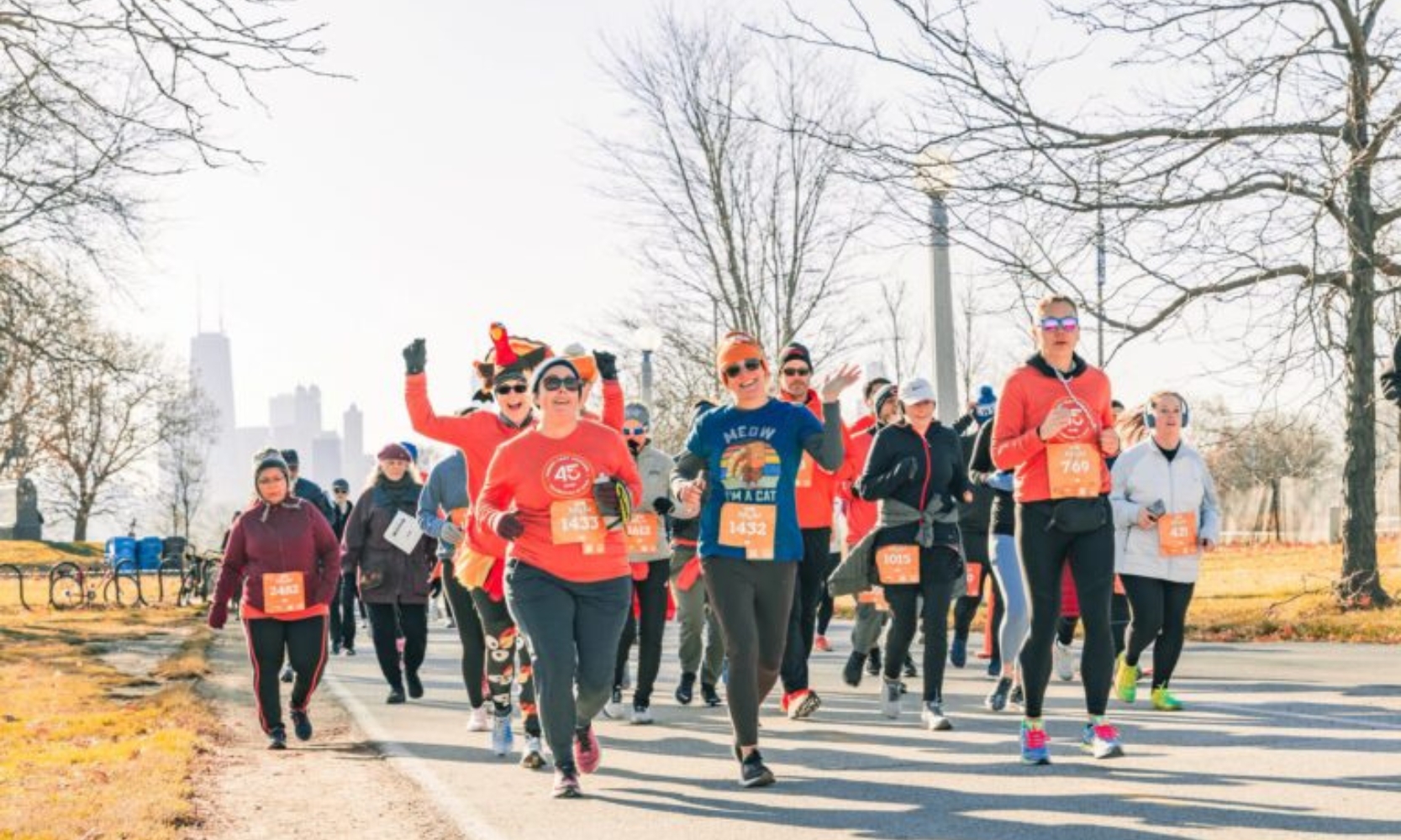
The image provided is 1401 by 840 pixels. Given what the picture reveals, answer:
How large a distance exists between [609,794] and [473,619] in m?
2.59

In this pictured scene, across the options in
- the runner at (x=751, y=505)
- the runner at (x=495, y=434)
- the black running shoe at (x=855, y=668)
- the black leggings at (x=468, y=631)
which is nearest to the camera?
the runner at (x=751, y=505)

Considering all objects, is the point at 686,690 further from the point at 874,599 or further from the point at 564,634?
the point at 564,634

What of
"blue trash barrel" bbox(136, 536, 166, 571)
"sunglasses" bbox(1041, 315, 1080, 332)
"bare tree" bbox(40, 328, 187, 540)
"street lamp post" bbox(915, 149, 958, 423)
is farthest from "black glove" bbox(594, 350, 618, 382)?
"bare tree" bbox(40, 328, 187, 540)

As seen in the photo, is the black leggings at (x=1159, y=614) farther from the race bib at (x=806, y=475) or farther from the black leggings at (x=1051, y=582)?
the black leggings at (x=1051, y=582)

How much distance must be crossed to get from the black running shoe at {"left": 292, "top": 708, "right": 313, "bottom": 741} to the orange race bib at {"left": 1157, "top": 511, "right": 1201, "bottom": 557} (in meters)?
5.42

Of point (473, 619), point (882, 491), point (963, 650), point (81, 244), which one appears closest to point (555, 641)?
point (473, 619)

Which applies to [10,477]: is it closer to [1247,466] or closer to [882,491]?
[1247,466]

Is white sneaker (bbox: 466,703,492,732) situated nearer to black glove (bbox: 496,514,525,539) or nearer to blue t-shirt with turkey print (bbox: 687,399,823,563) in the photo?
blue t-shirt with turkey print (bbox: 687,399,823,563)

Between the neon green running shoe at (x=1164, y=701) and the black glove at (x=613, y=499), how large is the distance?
14.7ft

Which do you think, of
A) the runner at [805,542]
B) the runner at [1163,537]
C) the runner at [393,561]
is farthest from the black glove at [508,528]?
the runner at [393,561]

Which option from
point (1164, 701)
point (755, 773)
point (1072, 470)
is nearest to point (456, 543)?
point (755, 773)

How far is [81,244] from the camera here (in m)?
23.6

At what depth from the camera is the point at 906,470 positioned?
10.9 metres

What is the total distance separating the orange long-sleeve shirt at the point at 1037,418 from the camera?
8609mm
